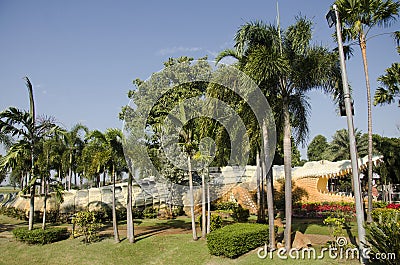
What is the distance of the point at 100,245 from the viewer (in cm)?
1343

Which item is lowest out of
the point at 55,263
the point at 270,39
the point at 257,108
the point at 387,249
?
the point at 55,263

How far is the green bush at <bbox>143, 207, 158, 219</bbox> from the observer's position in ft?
75.8

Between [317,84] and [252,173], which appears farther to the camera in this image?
[252,173]

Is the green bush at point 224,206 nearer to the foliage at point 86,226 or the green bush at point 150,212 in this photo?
the green bush at point 150,212

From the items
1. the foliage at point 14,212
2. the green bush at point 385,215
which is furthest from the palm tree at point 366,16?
the foliage at point 14,212

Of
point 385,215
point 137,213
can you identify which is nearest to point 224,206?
point 137,213

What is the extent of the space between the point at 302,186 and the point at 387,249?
61.0ft

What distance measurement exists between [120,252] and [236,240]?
15.9 feet

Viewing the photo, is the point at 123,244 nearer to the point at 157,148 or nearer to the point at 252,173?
the point at 157,148

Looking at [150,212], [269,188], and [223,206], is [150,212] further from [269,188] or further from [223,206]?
[269,188]

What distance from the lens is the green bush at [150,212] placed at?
2311 centimetres

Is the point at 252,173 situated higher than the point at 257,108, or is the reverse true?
the point at 257,108

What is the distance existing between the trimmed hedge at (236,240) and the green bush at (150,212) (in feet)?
41.8

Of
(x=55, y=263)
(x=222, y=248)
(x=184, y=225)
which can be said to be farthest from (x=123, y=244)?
(x=184, y=225)
